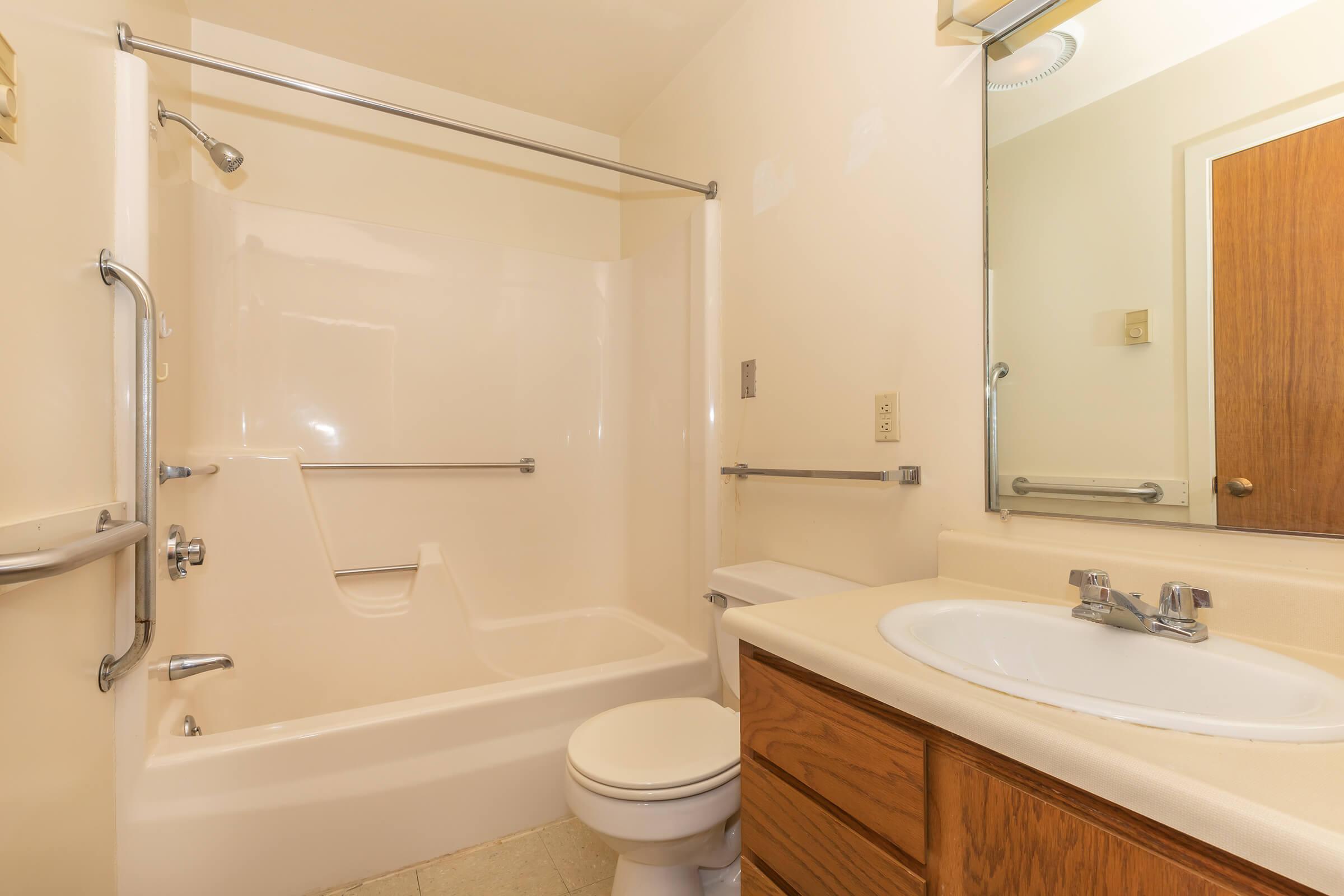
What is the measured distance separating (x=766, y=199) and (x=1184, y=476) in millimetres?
1213

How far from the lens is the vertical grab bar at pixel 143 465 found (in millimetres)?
1123

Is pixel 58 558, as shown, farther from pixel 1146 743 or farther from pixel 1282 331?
pixel 1282 331

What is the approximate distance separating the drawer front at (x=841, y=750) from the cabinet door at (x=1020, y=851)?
23mm

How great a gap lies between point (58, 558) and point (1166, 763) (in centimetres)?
114

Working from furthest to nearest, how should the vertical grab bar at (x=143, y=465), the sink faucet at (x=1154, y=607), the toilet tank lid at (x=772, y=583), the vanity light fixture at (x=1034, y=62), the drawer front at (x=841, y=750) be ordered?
the toilet tank lid at (x=772, y=583) < the vertical grab bar at (x=143, y=465) < the vanity light fixture at (x=1034, y=62) < the sink faucet at (x=1154, y=607) < the drawer front at (x=841, y=750)

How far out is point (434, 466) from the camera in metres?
2.12

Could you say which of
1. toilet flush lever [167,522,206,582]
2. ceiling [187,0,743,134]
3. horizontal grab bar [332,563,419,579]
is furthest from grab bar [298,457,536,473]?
ceiling [187,0,743,134]

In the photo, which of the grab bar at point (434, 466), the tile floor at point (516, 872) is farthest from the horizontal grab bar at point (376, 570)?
the tile floor at point (516, 872)

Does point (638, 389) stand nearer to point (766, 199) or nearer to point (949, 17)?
point (766, 199)

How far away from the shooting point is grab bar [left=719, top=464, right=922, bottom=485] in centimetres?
125

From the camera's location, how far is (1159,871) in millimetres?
442

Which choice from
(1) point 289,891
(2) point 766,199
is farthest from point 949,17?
(1) point 289,891

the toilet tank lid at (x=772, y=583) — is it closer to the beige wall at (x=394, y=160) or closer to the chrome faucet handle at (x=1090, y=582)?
the chrome faucet handle at (x=1090, y=582)

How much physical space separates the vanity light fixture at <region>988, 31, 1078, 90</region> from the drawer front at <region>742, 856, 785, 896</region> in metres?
1.36
